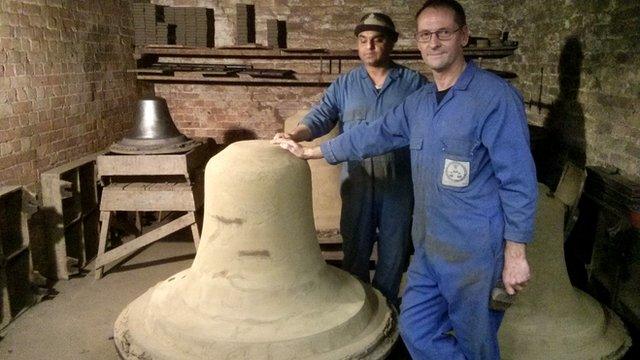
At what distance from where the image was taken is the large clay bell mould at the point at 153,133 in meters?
4.27

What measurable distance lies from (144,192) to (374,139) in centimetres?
244

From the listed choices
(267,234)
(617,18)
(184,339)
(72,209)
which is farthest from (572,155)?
(72,209)

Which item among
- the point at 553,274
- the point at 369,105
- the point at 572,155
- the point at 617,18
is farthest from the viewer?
the point at 572,155

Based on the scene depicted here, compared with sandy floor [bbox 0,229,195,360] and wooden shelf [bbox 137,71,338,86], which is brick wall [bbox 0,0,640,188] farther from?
sandy floor [bbox 0,229,195,360]

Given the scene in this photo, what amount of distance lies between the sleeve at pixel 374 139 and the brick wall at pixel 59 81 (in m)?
2.56

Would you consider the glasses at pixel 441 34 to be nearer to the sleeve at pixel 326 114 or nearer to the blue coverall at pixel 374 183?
the blue coverall at pixel 374 183

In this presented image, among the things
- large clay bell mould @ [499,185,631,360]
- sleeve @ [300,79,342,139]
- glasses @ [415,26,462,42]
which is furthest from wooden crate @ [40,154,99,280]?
large clay bell mould @ [499,185,631,360]

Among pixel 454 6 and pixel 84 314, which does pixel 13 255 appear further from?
pixel 454 6

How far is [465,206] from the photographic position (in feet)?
6.64

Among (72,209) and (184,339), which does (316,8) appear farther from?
(184,339)

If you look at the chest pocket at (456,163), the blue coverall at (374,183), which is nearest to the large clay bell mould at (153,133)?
the blue coverall at (374,183)

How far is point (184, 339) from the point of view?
2012 millimetres

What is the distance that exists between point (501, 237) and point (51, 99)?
→ 377 centimetres

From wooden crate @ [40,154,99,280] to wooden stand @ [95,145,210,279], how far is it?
0.25 metres
